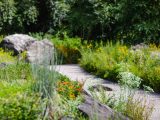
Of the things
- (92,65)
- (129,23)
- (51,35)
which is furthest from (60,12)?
(92,65)

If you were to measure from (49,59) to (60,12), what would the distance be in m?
11.8

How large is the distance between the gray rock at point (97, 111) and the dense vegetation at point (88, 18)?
9935 mm

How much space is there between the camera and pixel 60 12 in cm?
1930

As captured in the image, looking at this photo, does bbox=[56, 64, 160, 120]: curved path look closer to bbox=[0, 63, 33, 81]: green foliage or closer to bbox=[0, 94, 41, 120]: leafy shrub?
bbox=[0, 63, 33, 81]: green foliage

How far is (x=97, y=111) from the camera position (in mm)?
6980

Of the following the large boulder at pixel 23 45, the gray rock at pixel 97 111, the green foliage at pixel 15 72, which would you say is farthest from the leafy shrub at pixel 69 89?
the large boulder at pixel 23 45

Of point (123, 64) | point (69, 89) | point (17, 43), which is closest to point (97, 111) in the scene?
point (69, 89)

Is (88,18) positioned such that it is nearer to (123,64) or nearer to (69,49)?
(69,49)

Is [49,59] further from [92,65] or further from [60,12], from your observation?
[60,12]

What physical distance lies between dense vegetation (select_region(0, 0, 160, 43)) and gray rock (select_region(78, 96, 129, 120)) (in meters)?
9.94

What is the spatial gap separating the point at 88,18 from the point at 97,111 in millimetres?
11204

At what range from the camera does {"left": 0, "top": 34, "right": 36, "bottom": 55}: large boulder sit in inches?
608

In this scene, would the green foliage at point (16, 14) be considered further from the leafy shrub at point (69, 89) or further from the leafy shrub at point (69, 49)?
the leafy shrub at point (69, 89)

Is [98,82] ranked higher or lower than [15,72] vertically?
lower
